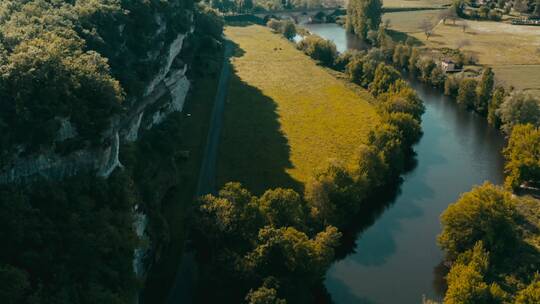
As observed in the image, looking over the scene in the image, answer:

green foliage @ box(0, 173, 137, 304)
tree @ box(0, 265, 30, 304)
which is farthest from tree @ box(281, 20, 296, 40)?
tree @ box(0, 265, 30, 304)

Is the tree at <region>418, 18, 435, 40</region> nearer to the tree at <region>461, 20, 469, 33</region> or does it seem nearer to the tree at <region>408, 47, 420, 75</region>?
the tree at <region>461, 20, 469, 33</region>

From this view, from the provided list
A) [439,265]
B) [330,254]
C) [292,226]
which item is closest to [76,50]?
[292,226]

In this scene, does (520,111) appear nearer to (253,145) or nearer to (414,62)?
(414,62)

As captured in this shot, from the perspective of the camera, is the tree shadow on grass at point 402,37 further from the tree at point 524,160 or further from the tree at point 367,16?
the tree at point 524,160

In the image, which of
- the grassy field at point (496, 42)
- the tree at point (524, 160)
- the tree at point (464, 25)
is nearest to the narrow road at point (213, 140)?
the tree at point (524, 160)

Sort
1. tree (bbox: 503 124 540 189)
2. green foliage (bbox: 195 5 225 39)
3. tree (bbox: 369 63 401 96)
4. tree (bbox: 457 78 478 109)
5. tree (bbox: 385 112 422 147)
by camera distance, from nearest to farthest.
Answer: tree (bbox: 503 124 540 189)
tree (bbox: 385 112 422 147)
tree (bbox: 457 78 478 109)
tree (bbox: 369 63 401 96)
green foliage (bbox: 195 5 225 39)

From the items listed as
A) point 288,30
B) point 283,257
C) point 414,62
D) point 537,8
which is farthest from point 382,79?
point 537,8

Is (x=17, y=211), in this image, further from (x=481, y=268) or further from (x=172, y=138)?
(x=481, y=268)
